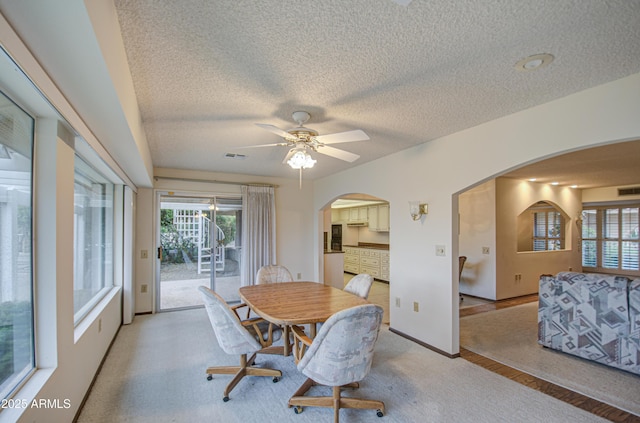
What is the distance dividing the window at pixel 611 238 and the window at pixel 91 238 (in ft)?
34.8

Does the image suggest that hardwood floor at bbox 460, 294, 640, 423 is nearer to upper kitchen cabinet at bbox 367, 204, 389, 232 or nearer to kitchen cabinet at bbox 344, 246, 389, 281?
kitchen cabinet at bbox 344, 246, 389, 281

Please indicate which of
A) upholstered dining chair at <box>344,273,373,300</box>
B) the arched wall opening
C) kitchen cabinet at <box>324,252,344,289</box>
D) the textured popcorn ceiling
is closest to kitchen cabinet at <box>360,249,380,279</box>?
kitchen cabinet at <box>324,252,344,289</box>

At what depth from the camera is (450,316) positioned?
324 centimetres

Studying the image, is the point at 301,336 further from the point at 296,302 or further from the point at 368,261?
the point at 368,261

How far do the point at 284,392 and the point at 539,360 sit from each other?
2776mm

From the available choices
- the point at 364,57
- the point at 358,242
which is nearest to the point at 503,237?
the point at 358,242

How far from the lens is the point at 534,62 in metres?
1.85

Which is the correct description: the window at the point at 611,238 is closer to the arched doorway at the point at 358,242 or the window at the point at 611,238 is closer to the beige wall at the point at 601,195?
the beige wall at the point at 601,195

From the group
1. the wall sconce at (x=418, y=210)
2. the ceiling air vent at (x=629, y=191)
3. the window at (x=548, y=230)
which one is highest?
the ceiling air vent at (x=629, y=191)

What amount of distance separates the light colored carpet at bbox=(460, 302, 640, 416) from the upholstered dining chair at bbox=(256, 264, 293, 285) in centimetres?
242

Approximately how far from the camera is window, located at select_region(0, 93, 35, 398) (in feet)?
4.75

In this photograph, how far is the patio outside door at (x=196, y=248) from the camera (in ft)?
17.0

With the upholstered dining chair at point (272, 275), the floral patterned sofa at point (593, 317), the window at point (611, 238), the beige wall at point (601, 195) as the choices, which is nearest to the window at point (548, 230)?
the beige wall at point (601, 195)

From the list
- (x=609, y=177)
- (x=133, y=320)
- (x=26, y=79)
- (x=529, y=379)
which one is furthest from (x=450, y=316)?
(x=609, y=177)
